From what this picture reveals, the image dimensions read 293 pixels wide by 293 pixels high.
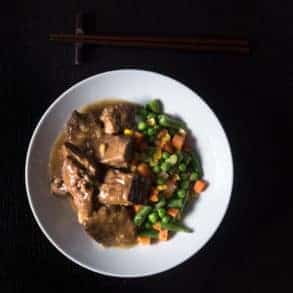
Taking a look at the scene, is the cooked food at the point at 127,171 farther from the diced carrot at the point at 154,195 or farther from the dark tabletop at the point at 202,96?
the dark tabletop at the point at 202,96

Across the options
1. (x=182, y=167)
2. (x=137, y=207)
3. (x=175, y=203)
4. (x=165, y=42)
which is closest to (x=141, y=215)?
(x=137, y=207)

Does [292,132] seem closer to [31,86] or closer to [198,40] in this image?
[198,40]

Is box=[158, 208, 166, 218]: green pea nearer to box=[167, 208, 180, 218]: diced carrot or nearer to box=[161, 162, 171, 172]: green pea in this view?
box=[167, 208, 180, 218]: diced carrot

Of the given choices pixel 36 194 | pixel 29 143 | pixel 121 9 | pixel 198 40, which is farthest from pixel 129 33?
pixel 36 194

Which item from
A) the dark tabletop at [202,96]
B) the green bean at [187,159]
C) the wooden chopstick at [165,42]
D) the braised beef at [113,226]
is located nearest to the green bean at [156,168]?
the green bean at [187,159]

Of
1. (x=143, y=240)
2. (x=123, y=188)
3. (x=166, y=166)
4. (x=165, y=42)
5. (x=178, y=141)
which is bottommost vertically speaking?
(x=143, y=240)

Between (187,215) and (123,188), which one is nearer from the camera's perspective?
(123,188)

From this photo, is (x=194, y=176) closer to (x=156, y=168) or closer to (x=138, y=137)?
(x=156, y=168)

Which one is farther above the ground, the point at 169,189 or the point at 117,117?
the point at 117,117
